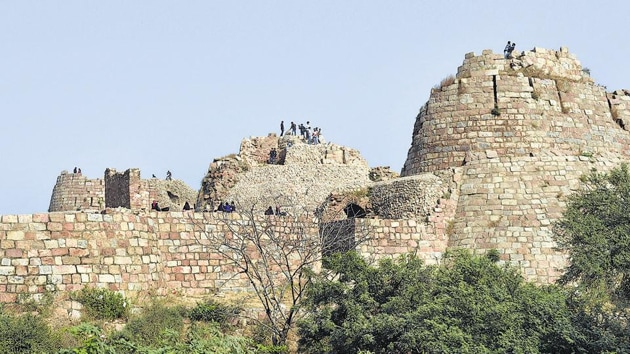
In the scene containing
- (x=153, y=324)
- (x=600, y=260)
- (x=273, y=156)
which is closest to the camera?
(x=153, y=324)

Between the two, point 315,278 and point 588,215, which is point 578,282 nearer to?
point 588,215

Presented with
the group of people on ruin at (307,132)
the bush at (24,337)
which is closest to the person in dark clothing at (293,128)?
the group of people on ruin at (307,132)

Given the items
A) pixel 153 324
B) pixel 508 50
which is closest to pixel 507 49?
pixel 508 50

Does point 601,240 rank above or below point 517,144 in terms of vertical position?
below

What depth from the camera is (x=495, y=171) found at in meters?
26.8

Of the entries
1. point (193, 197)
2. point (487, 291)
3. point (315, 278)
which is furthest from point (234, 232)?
point (193, 197)

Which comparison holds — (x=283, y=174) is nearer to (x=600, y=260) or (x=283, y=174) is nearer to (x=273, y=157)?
(x=273, y=157)

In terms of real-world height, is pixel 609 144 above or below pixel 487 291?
above

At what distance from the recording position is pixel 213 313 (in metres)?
21.5

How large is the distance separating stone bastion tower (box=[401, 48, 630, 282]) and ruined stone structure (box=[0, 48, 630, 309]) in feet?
0.09

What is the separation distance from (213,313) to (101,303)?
218 centimetres

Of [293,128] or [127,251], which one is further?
[293,128]

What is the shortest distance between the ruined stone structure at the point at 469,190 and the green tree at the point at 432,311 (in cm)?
321

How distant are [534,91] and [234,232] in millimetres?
8955
